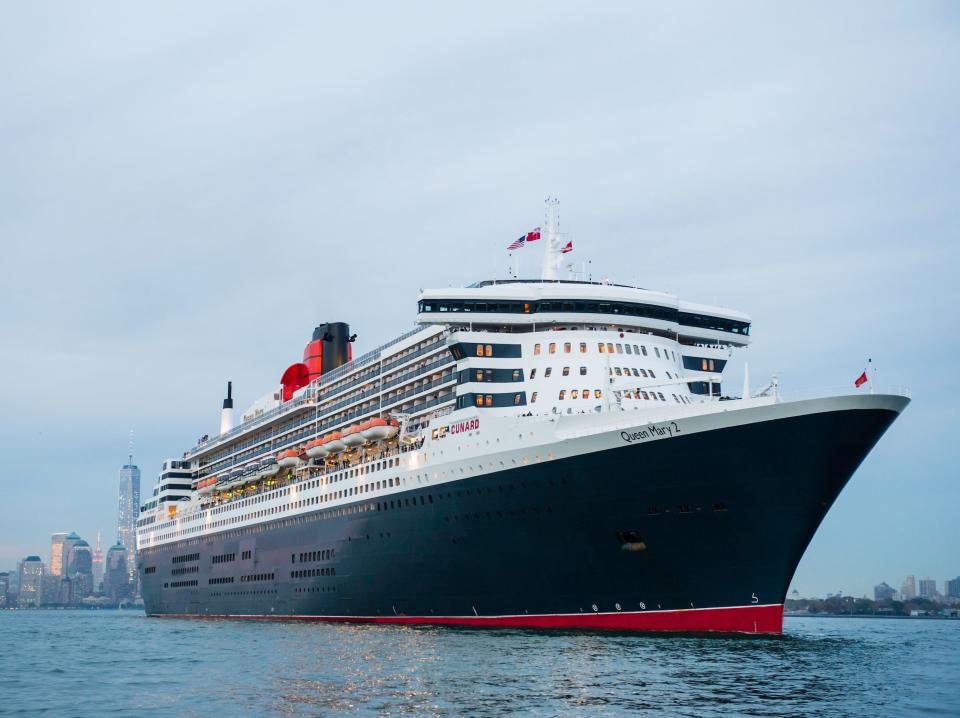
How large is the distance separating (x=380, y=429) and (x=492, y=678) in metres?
22.1

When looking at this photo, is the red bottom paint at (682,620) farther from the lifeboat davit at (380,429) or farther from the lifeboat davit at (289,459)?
the lifeboat davit at (289,459)

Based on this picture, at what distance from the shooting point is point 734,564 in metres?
33.5

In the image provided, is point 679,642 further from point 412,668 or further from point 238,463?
point 238,463

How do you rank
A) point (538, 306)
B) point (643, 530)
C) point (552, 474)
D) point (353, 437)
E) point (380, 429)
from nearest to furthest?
point (643, 530)
point (552, 474)
point (538, 306)
point (380, 429)
point (353, 437)

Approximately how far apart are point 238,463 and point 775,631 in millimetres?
44719

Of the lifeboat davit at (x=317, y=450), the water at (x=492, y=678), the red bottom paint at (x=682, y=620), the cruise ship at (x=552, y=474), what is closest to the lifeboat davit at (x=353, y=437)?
the cruise ship at (x=552, y=474)

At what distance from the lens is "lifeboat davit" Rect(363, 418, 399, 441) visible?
46281 mm

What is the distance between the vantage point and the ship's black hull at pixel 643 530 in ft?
108

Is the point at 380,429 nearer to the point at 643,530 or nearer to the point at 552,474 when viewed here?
the point at 552,474

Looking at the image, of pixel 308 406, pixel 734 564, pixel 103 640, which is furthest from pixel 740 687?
pixel 308 406

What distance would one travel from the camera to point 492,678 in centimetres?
2519

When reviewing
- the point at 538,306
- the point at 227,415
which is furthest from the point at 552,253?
the point at 227,415

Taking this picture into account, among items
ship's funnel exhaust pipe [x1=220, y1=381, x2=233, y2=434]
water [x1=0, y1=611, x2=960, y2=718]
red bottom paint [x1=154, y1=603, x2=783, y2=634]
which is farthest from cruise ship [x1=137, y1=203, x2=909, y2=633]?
ship's funnel exhaust pipe [x1=220, y1=381, x2=233, y2=434]

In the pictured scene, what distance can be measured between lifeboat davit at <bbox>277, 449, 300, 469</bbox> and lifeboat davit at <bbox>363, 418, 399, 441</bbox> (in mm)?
10853
